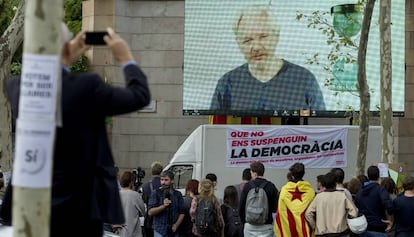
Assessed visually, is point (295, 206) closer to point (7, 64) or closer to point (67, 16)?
point (7, 64)

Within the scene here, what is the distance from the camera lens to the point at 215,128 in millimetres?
21984

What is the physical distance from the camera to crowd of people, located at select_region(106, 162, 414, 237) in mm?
13648

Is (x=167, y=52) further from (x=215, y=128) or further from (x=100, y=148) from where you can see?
(x=100, y=148)

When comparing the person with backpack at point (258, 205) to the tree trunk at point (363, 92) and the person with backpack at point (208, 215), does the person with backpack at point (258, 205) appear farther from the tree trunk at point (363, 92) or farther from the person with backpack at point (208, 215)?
the tree trunk at point (363, 92)

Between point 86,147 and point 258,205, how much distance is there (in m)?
9.43

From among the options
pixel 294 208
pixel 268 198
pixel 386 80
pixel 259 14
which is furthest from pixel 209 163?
pixel 259 14

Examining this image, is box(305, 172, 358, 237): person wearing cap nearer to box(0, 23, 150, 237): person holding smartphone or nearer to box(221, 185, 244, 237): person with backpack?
box(221, 185, 244, 237): person with backpack

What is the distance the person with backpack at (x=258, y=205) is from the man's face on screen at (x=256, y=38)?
1522cm

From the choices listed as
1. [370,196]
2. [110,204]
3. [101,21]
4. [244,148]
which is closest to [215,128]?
[244,148]

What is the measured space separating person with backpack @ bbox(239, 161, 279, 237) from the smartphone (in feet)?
30.8

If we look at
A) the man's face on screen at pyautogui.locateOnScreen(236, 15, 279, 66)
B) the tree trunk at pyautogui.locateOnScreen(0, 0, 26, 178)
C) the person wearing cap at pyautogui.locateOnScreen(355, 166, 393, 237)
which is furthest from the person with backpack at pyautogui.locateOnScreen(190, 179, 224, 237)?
the man's face on screen at pyautogui.locateOnScreen(236, 15, 279, 66)

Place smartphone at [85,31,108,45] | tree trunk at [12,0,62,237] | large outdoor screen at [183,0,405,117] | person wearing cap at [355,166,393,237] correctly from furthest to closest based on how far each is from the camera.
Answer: large outdoor screen at [183,0,405,117] → person wearing cap at [355,166,393,237] → smartphone at [85,31,108,45] → tree trunk at [12,0,62,237]

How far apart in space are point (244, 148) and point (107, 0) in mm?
10440

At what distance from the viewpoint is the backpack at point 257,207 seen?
1467 centimetres
